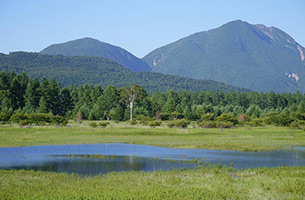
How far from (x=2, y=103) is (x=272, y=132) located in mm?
59762

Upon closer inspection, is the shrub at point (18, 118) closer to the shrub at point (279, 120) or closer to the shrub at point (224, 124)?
the shrub at point (224, 124)

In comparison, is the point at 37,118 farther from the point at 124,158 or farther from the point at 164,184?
the point at 164,184

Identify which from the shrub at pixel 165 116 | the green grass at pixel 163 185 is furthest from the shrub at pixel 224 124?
the green grass at pixel 163 185

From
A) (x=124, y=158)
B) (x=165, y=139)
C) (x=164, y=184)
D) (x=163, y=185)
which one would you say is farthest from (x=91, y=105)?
(x=163, y=185)

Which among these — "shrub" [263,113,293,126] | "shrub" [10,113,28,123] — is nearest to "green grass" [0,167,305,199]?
"shrub" [10,113,28,123]

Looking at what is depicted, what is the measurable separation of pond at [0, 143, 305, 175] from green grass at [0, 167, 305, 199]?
3.14 metres

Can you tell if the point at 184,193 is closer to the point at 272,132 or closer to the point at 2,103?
the point at 272,132

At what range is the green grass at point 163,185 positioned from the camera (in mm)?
17938

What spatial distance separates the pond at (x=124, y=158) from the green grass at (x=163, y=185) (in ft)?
10.3

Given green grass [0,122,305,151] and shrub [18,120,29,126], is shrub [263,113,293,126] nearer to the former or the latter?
green grass [0,122,305,151]

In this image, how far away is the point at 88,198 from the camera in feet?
55.4

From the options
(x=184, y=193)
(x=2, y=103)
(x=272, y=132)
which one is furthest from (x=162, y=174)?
(x=2, y=103)

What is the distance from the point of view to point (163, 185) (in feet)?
68.2

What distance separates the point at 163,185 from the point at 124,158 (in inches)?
517
